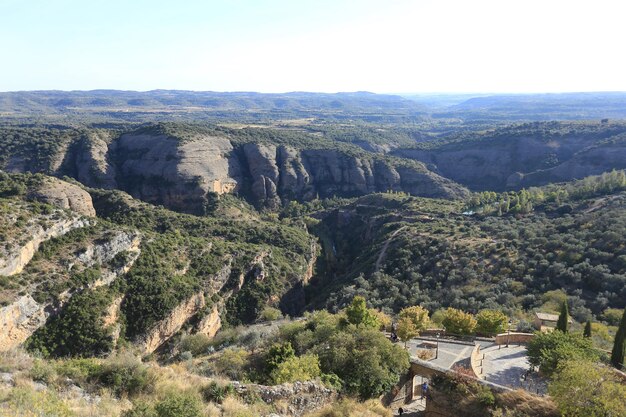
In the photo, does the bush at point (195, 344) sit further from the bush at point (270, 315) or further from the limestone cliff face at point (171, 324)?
the bush at point (270, 315)

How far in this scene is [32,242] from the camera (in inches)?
1467

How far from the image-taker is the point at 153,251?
47.0 metres

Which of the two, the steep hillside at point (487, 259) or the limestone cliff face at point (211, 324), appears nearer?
the limestone cliff face at point (211, 324)

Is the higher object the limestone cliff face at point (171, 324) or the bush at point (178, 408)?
the bush at point (178, 408)

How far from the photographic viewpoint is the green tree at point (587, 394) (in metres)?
15.2

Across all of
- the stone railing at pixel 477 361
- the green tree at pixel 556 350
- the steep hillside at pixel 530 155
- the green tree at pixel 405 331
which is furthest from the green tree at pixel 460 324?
the steep hillside at pixel 530 155

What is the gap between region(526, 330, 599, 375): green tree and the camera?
2192cm

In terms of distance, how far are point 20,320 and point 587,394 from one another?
1435 inches

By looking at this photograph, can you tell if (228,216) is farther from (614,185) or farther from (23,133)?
(614,185)

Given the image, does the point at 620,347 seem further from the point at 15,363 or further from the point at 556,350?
the point at 15,363

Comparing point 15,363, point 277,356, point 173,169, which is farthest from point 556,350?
point 173,169

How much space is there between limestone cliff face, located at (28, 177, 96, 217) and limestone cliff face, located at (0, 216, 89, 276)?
1088 cm

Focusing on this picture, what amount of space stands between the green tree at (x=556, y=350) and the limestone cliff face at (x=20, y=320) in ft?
112

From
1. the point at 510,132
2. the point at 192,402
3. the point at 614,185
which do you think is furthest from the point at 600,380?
the point at 510,132
